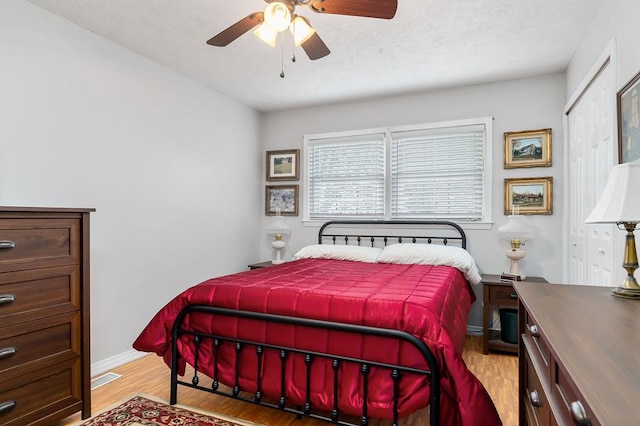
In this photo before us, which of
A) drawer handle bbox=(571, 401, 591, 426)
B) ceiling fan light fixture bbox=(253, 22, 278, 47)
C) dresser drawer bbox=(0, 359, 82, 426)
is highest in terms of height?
ceiling fan light fixture bbox=(253, 22, 278, 47)

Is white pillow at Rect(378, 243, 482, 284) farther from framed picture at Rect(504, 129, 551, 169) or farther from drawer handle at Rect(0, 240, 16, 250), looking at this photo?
drawer handle at Rect(0, 240, 16, 250)

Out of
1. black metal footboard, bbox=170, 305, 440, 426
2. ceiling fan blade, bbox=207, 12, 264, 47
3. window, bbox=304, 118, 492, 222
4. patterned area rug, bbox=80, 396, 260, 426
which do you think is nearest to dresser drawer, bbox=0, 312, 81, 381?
patterned area rug, bbox=80, 396, 260, 426

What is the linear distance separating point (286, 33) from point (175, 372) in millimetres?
2514

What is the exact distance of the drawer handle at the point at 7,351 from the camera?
1.78 metres

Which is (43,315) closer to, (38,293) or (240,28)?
(38,293)

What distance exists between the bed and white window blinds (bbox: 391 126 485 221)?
4.88 ft

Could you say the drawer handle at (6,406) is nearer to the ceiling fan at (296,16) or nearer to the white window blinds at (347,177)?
the ceiling fan at (296,16)

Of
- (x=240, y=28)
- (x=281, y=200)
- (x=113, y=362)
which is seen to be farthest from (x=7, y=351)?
(x=281, y=200)

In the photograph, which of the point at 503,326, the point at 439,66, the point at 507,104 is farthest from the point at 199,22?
the point at 503,326

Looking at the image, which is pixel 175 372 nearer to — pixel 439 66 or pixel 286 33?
pixel 286 33

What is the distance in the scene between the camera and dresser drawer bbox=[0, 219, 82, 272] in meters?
1.81

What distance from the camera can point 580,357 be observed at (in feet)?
2.60

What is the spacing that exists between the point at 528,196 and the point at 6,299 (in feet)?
13.4

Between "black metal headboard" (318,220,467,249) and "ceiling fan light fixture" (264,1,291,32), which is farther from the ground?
"ceiling fan light fixture" (264,1,291,32)
